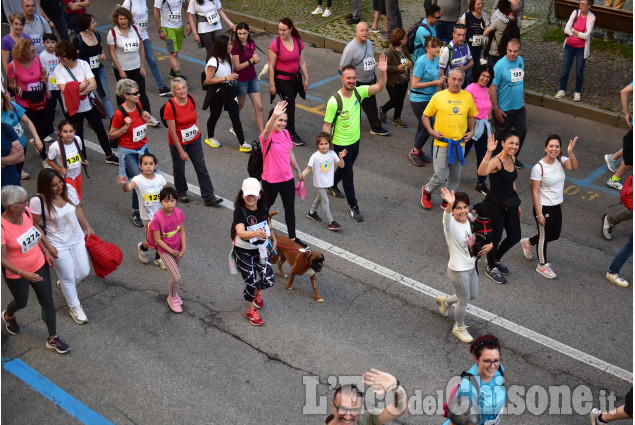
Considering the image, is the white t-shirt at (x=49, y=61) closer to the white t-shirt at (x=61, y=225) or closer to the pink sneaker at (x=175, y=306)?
the white t-shirt at (x=61, y=225)

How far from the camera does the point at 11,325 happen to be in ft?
25.0

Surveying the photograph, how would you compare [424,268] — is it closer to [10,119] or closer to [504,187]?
[504,187]

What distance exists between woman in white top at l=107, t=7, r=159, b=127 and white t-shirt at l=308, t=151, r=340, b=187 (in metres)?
4.08

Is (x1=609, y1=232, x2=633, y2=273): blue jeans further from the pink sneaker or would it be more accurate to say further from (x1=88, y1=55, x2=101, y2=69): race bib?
(x1=88, y1=55, x2=101, y2=69): race bib

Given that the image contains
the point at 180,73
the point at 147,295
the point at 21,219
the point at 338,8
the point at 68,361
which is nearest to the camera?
the point at 21,219

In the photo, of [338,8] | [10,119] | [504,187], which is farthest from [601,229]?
[338,8]

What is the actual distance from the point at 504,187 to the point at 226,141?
5.13 m

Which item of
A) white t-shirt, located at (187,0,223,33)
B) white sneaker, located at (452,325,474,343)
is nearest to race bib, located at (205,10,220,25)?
white t-shirt, located at (187,0,223,33)

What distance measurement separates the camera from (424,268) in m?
8.98

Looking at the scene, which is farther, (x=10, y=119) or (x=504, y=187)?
(x=10, y=119)

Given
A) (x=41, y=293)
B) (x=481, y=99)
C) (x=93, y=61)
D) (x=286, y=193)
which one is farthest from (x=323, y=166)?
(x=93, y=61)

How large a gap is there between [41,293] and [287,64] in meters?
5.73

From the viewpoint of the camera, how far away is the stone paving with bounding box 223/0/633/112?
13914 millimetres

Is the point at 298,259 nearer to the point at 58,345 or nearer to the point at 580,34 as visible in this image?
the point at 58,345
